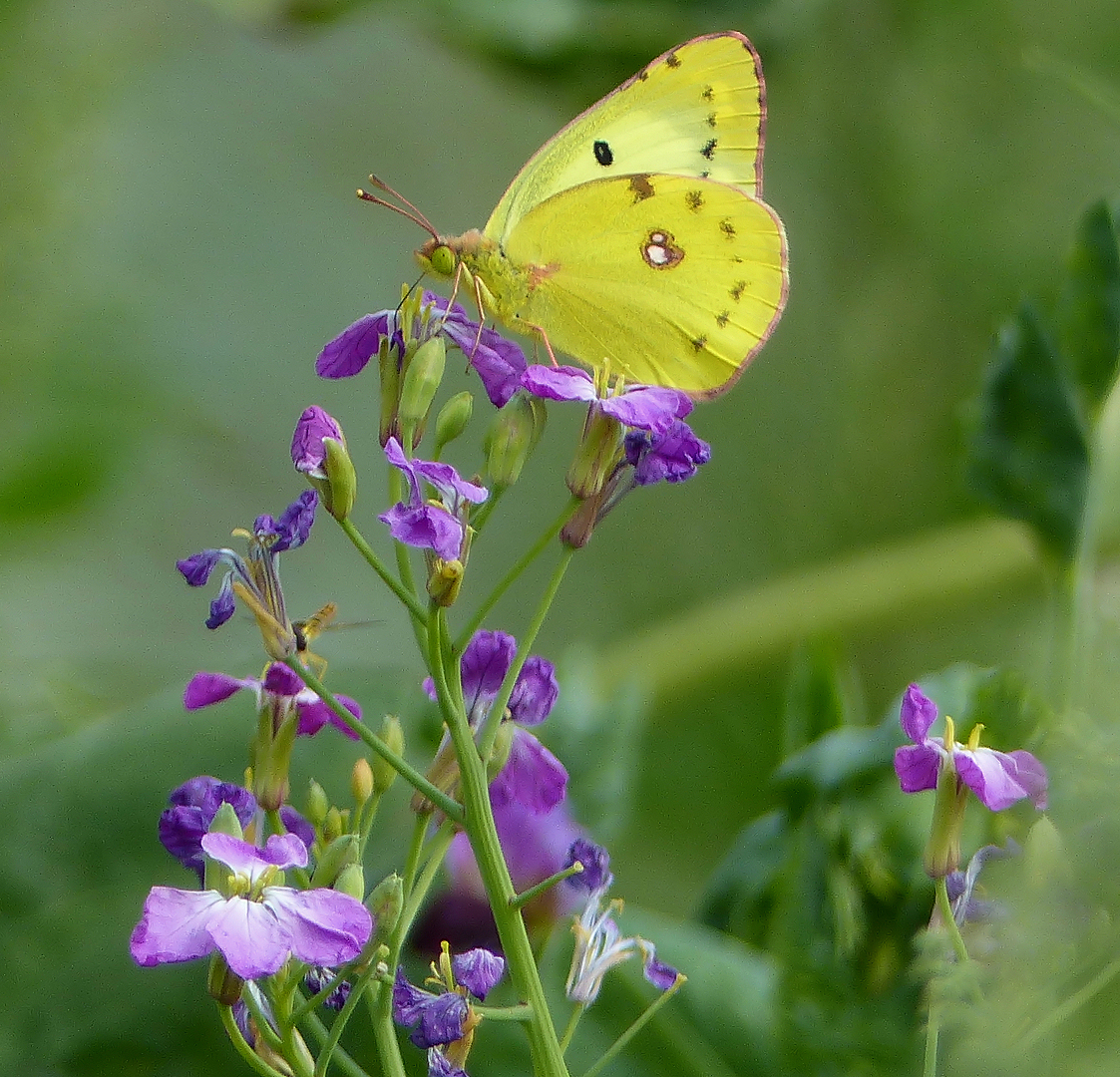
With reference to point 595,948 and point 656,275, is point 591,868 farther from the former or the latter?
point 656,275

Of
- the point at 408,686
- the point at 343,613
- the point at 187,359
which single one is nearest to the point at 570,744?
the point at 408,686

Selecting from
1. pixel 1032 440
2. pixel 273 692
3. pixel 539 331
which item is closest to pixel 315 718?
pixel 273 692

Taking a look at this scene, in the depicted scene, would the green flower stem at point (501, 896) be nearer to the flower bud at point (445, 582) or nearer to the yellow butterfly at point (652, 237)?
the flower bud at point (445, 582)

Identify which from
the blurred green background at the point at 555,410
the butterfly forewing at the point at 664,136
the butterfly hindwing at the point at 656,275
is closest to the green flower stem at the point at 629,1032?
the butterfly hindwing at the point at 656,275

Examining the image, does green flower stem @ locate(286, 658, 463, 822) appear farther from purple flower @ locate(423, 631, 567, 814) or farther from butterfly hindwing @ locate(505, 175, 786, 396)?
butterfly hindwing @ locate(505, 175, 786, 396)

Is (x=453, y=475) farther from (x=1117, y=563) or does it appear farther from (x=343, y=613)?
(x=343, y=613)

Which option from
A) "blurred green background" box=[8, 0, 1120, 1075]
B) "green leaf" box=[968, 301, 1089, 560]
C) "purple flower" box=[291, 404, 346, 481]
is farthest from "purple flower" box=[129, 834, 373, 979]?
"blurred green background" box=[8, 0, 1120, 1075]
